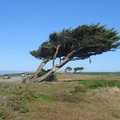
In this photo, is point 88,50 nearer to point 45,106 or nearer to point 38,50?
point 38,50

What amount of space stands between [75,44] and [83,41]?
118cm

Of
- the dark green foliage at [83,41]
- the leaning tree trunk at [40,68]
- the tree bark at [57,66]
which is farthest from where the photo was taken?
the leaning tree trunk at [40,68]

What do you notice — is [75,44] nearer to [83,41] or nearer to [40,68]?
[83,41]

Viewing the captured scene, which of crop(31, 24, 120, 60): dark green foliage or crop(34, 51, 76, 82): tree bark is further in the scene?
crop(34, 51, 76, 82): tree bark

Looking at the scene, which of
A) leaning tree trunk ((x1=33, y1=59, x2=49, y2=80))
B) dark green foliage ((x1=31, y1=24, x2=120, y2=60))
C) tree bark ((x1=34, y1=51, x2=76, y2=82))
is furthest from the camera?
leaning tree trunk ((x1=33, y1=59, x2=49, y2=80))

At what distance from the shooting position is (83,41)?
1555 inches

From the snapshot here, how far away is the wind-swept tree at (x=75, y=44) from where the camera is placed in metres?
39.4

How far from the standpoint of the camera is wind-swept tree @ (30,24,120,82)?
39.4 m

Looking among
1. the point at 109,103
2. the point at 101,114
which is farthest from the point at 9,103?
the point at 109,103

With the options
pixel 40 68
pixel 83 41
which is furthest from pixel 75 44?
pixel 40 68

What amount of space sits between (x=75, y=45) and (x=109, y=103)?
2031cm

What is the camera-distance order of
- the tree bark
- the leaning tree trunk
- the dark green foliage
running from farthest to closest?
the leaning tree trunk, the tree bark, the dark green foliage

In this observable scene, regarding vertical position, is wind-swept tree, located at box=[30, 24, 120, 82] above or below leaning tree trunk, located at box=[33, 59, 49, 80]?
above

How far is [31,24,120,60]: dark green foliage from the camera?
39312 mm
